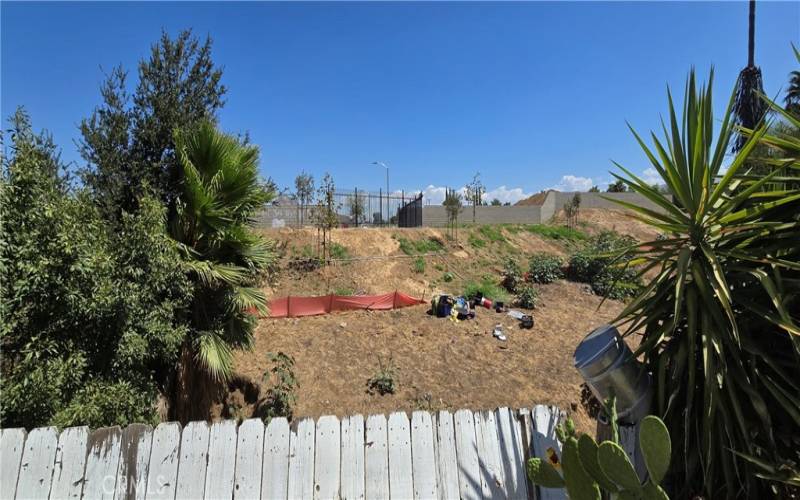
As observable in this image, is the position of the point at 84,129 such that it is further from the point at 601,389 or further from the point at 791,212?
the point at 791,212

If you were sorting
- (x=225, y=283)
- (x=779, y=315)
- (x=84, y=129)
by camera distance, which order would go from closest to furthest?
(x=779, y=315) → (x=84, y=129) → (x=225, y=283)

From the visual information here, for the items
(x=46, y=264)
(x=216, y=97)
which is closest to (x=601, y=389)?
(x=46, y=264)

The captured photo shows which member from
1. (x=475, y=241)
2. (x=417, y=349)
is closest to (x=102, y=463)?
(x=417, y=349)

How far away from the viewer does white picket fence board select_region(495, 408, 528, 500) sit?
2244 millimetres

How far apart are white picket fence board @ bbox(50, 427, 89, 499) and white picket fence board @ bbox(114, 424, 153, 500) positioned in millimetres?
198

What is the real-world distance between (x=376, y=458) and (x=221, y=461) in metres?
0.84

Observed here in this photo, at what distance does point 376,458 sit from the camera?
7.27ft

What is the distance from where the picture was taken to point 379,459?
7.27ft

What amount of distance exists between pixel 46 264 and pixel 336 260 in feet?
35.3

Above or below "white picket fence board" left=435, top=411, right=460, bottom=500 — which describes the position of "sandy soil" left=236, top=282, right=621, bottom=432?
below

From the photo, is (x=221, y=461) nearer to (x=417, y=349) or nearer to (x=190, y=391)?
(x=190, y=391)

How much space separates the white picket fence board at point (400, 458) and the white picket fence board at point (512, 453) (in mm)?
531

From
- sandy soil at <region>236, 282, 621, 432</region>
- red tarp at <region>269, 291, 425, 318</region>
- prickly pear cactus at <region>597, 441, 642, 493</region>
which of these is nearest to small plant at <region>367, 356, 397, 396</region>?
sandy soil at <region>236, 282, 621, 432</region>

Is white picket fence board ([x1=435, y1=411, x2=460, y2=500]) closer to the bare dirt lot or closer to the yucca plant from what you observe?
the yucca plant
